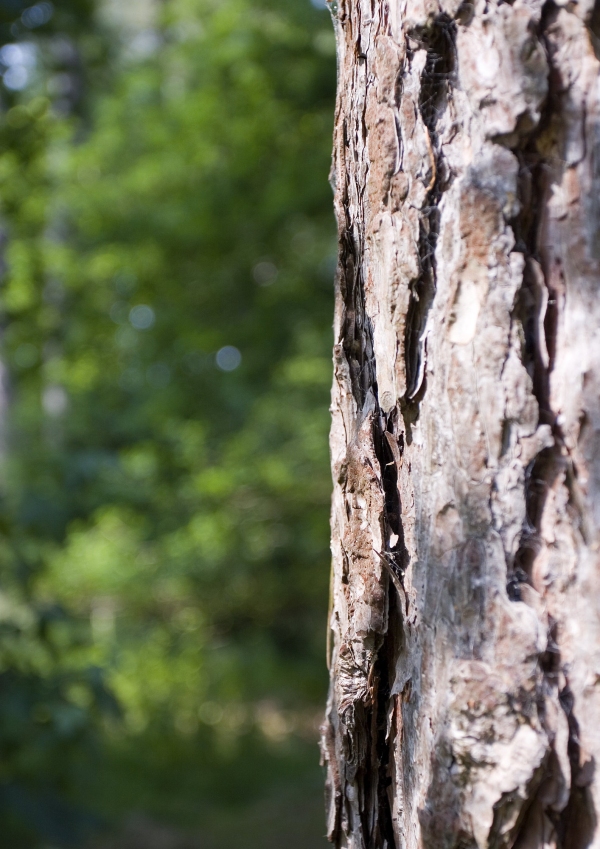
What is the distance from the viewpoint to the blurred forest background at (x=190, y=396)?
4.73 meters

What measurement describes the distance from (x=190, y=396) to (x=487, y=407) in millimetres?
5510

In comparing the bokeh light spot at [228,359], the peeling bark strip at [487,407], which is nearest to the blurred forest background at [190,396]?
the bokeh light spot at [228,359]

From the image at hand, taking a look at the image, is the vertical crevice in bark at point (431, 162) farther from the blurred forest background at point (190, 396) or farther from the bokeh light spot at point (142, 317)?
the bokeh light spot at point (142, 317)

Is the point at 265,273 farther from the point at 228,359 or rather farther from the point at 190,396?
the point at 190,396

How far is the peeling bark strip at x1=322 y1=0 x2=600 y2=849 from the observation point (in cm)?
72

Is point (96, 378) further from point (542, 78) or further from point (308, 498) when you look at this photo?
point (542, 78)

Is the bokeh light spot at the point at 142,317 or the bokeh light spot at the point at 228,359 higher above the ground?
the bokeh light spot at the point at 142,317

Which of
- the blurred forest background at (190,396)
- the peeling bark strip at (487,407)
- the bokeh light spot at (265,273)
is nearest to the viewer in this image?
the peeling bark strip at (487,407)

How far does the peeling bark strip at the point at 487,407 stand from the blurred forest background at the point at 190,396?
2772mm

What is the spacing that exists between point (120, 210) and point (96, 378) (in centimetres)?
190

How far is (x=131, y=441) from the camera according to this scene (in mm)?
9719

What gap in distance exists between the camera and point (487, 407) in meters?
0.76

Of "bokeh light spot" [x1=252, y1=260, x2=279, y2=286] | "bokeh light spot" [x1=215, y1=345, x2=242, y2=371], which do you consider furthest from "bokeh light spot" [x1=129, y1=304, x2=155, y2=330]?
"bokeh light spot" [x1=252, y1=260, x2=279, y2=286]

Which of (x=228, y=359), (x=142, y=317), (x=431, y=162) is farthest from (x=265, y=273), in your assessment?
(x=431, y=162)
